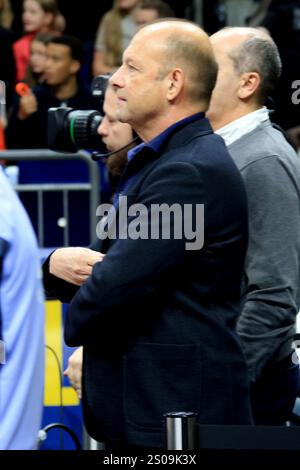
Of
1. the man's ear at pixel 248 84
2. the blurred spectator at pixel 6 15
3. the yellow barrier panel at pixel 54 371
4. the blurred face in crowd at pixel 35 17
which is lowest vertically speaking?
the yellow barrier panel at pixel 54 371

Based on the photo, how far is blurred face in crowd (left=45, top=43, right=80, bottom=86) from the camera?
347 inches

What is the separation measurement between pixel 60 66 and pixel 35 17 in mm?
1117

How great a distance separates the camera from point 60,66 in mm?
8875

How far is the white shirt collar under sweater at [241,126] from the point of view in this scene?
4.11 m

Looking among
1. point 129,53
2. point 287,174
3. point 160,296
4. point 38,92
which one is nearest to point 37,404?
point 160,296

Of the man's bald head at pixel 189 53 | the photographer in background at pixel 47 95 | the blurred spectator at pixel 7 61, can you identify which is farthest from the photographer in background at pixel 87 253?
the blurred spectator at pixel 7 61

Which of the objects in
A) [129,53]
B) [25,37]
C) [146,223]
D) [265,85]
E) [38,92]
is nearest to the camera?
[146,223]

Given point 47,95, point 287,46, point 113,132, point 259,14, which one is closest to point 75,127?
point 113,132

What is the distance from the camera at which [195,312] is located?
10.8ft

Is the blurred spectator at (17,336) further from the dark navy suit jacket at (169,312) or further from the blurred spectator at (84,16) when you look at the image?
the blurred spectator at (84,16)

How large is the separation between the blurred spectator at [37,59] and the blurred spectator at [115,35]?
414 millimetres

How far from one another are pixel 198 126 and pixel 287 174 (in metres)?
0.65

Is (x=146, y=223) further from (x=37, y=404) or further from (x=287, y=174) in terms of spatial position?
(x=287, y=174)

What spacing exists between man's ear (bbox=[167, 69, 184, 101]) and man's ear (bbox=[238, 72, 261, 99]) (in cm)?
79
